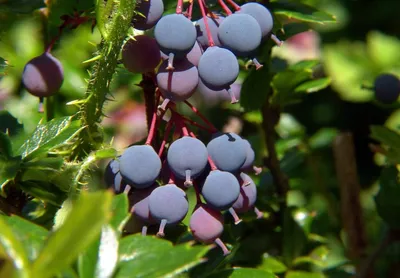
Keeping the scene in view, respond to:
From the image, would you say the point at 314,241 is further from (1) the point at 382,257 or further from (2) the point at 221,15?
(2) the point at 221,15

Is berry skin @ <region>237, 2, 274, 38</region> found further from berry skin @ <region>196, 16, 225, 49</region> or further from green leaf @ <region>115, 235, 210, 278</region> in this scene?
green leaf @ <region>115, 235, 210, 278</region>

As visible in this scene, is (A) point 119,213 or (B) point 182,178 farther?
(B) point 182,178

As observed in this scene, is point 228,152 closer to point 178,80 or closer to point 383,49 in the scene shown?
point 178,80

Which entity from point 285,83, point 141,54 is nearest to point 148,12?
point 141,54

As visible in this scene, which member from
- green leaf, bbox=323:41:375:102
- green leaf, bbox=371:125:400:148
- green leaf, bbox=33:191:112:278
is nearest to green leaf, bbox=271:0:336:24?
green leaf, bbox=371:125:400:148

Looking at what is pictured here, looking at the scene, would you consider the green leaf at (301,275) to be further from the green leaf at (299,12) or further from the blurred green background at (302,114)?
the green leaf at (299,12)

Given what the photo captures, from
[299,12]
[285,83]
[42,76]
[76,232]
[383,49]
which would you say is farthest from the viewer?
[383,49]
